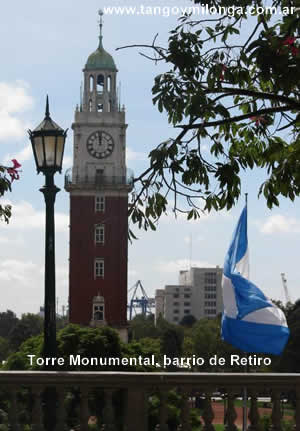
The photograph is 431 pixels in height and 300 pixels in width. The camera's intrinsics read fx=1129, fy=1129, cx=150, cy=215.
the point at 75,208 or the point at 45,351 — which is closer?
the point at 45,351

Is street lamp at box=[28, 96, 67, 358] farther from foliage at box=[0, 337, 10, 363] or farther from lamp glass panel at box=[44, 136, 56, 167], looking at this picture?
foliage at box=[0, 337, 10, 363]

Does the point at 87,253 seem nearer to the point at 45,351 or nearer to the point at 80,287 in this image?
the point at 80,287

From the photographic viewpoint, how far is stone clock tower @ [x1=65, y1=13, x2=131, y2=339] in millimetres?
99438

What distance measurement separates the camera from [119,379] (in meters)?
11.8

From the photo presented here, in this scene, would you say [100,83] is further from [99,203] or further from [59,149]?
[59,149]

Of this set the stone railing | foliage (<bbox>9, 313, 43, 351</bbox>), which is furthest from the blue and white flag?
foliage (<bbox>9, 313, 43, 351</bbox>)

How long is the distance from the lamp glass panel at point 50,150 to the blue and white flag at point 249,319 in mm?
8407

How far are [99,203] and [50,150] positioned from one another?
3438 inches

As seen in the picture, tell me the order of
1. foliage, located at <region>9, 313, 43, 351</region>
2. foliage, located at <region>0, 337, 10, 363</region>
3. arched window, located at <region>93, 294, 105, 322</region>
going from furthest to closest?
foliage, located at <region>9, 313, 43, 351</region> < foliage, located at <region>0, 337, 10, 363</region> < arched window, located at <region>93, 294, 105, 322</region>

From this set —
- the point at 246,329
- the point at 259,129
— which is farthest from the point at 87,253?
the point at 259,129

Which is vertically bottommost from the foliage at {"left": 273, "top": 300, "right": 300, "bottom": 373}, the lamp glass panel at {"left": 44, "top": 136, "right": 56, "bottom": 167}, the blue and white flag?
the blue and white flag

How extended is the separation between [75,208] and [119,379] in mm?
89639

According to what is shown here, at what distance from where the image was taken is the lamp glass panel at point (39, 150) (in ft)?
45.1

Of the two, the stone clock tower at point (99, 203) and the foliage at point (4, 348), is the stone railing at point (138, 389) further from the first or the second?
the foliage at point (4, 348)
